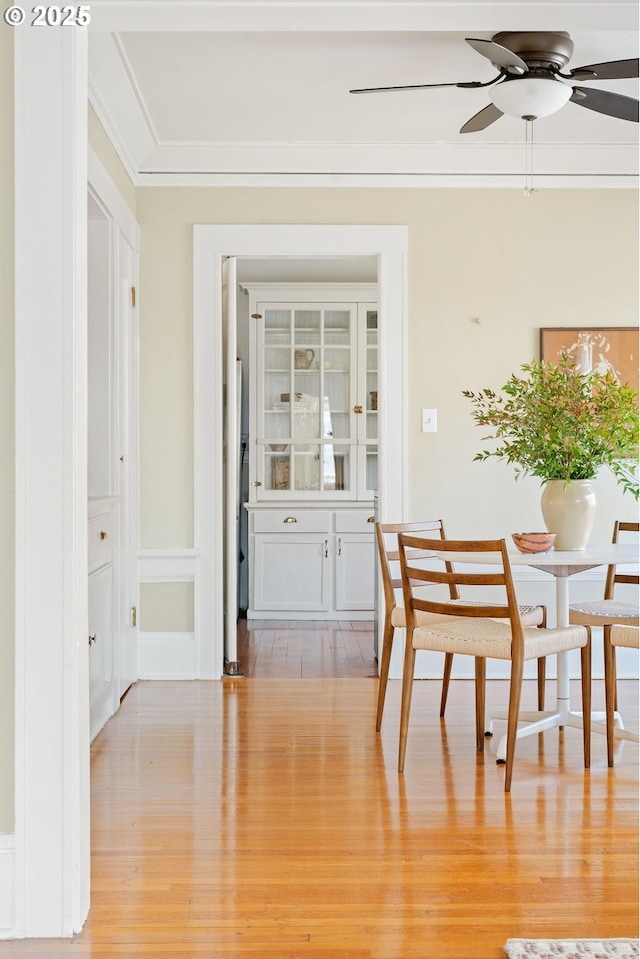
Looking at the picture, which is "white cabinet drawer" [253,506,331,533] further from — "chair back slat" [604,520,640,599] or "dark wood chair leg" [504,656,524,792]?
"dark wood chair leg" [504,656,524,792]

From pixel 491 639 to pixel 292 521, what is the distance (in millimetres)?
3334

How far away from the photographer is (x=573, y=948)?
78.5 inches

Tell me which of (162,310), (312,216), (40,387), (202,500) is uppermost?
(312,216)

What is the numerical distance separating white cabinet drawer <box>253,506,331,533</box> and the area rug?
4438 millimetres

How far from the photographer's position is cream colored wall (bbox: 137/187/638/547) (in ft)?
15.4

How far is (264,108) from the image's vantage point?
4059 millimetres

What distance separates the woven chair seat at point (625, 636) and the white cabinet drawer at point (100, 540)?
209 cm

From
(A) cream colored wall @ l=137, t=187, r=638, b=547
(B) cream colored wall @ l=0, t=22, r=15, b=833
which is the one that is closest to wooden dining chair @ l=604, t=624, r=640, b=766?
(A) cream colored wall @ l=137, t=187, r=638, b=547

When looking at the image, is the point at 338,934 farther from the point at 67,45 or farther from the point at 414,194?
the point at 414,194

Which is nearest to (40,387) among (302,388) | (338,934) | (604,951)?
(338,934)

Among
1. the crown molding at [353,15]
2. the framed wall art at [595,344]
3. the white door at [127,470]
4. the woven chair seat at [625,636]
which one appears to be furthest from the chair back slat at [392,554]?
the crown molding at [353,15]

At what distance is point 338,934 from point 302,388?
4735 mm

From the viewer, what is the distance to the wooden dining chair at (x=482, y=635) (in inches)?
120

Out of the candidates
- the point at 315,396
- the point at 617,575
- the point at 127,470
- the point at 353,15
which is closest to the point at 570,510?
the point at 617,575
